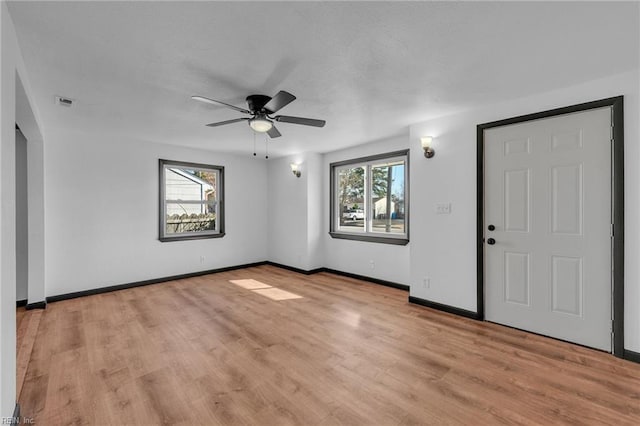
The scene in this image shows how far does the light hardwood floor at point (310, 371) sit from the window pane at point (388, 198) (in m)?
1.57

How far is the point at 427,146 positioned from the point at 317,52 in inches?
82.5

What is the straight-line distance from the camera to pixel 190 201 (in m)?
5.58

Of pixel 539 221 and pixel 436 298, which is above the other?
pixel 539 221

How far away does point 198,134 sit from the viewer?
4418 mm

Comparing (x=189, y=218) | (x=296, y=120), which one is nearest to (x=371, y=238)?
(x=296, y=120)

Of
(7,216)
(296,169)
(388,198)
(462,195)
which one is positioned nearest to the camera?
(7,216)

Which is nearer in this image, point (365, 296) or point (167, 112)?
point (167, 112)

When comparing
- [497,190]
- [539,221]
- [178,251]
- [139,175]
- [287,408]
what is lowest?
[287,408]

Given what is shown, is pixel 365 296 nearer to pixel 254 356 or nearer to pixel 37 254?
pixel 254 356

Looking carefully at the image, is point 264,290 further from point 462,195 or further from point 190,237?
point 462,195

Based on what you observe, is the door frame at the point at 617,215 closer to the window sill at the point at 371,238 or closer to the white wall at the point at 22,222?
the window sill at the point at 371,238

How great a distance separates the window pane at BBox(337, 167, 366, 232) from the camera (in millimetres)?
5395

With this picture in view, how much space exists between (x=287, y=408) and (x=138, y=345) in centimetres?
175

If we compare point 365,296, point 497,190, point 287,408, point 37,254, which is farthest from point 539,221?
point 37,254
